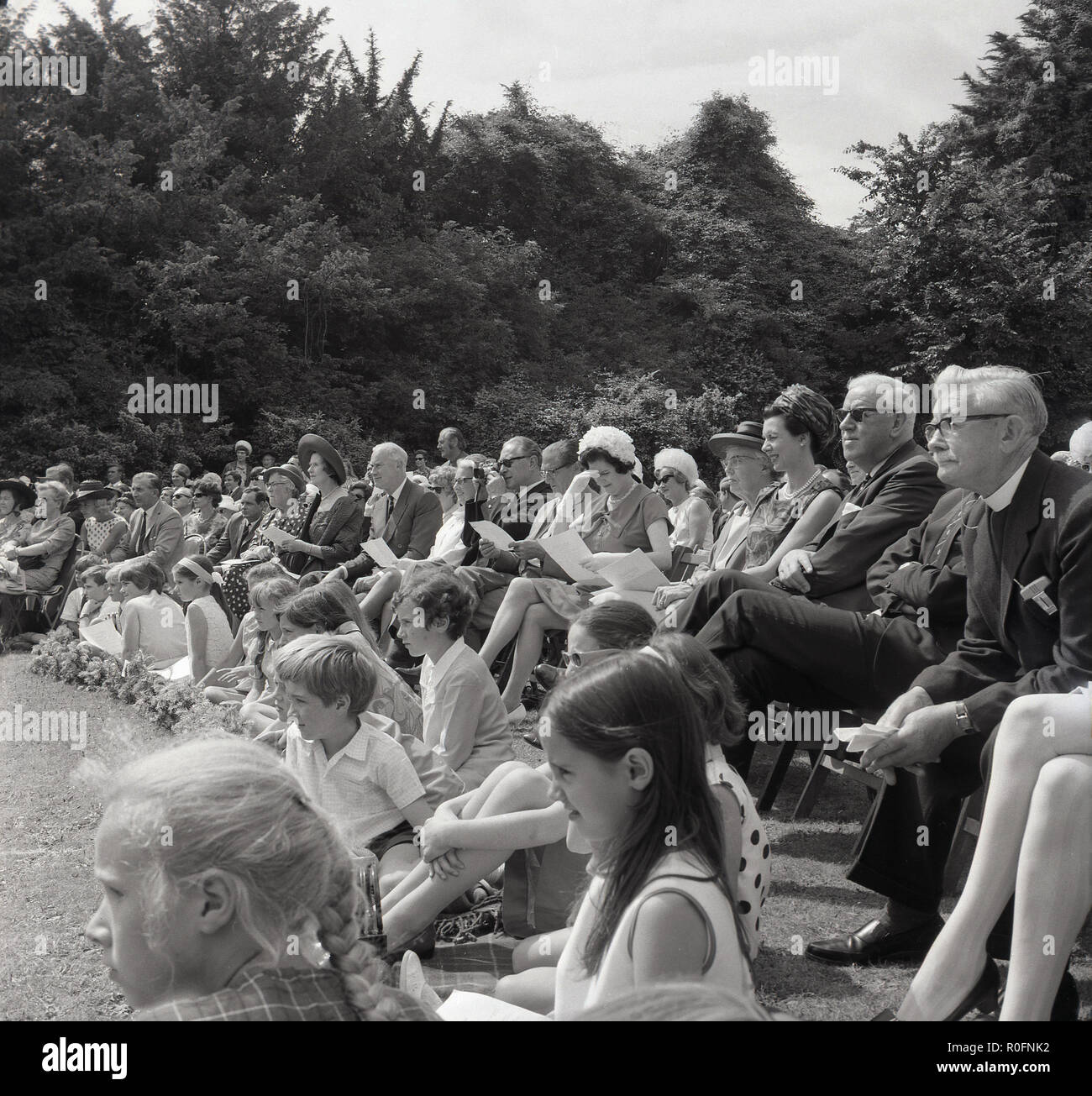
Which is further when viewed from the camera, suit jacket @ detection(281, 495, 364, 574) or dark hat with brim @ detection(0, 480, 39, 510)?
dark hat with brim @ detection(0, 480, 39, 510)

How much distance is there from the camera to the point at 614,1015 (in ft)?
3.13

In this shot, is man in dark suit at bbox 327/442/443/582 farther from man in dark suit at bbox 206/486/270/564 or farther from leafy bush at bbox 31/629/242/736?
man in dark suit at bbox 206/486/270/564

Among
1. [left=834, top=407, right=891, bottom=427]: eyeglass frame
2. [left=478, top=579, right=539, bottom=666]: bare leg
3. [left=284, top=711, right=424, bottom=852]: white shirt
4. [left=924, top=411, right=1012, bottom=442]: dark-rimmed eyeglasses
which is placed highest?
[left=834, top=407, right=891, bottom=427]: eyeglass frame

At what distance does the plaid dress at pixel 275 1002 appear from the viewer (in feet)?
4.74

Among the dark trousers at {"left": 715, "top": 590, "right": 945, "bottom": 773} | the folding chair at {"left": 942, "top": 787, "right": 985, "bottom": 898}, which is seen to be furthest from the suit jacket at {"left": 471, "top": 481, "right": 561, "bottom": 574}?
the folding chair at {"left": 942, "top": 787, "right": 985, "bottom": 898}

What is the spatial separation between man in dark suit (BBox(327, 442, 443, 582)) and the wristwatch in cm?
545

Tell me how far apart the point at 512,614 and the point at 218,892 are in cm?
523

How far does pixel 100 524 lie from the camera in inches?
541

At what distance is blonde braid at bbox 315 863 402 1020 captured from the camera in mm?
1500

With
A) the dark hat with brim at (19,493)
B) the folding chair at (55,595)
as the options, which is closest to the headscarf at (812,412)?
the folding chair at (55,595)

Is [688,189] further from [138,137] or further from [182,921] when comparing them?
[182,921]

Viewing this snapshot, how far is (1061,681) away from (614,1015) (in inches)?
94.1

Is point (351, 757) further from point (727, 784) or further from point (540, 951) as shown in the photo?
point (727, 784)
